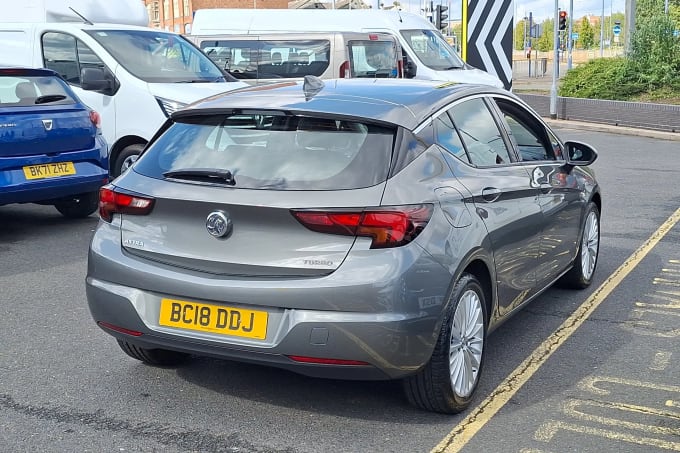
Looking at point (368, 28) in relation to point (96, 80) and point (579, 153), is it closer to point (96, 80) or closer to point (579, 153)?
point (96, 80)

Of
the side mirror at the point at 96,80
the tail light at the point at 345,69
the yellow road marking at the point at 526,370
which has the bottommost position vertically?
the yellow road marking at the point at 526,370

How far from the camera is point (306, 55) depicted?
17.4 m

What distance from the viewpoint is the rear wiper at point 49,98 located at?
8859 mm

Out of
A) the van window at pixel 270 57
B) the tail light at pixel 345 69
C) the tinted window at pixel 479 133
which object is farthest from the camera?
the van window at pixel 270 57

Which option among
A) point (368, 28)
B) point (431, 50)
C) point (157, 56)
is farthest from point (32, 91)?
point (431, 50)

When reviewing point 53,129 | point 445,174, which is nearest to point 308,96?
point 445,174

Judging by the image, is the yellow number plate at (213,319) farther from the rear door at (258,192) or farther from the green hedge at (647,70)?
the green hedge at (647,70)

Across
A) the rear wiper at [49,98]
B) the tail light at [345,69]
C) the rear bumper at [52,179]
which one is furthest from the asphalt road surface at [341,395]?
the tail light at [345,69]

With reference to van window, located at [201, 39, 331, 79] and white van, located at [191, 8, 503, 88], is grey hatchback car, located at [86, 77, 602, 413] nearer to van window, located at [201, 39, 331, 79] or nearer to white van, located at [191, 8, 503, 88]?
van window, located at [201, 39, 331, 79]

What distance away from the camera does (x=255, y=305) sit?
4.01 metres

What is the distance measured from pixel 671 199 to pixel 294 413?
8.26 metres

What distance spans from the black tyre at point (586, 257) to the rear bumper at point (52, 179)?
4.73 m

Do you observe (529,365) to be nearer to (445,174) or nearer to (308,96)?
(445,174)

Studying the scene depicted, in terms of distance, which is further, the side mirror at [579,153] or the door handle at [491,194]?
the side mirror at [579,153]
